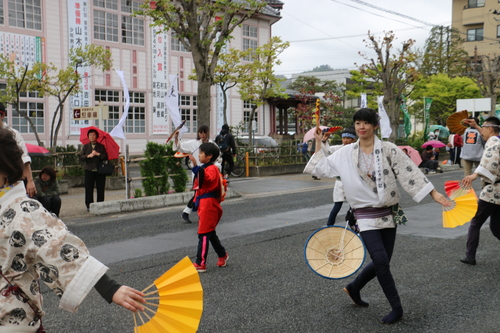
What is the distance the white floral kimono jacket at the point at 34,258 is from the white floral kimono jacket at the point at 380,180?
2760 millimetres

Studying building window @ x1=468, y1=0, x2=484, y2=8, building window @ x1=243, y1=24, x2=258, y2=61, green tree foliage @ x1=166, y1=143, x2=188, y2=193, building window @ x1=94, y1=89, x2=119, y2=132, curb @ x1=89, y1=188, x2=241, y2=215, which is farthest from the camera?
building window @ x1=468, y1=0, x2=484, y2=8

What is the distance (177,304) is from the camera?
2.30 meters

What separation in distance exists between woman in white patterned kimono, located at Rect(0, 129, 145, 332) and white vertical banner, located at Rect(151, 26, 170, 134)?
2874cm

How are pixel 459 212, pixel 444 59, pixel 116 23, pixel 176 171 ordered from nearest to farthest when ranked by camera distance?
1. pixel 459 212
2. pixel 176 171
3. pixel 116 23
4. pixel 444 59

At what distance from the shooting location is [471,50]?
61469 mm

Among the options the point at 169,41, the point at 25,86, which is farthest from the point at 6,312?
the point at 169,41

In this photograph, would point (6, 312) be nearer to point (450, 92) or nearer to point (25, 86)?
point (25, 86)

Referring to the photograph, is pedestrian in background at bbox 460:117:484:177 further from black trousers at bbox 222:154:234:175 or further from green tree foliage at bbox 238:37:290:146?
green tree foliage at bbox 238:37:290:146

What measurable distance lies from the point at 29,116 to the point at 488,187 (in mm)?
23808

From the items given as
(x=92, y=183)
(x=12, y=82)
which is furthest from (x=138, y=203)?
(x=12, y=82)

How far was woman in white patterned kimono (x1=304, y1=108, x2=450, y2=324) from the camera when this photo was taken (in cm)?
440

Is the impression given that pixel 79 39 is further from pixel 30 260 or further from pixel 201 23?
pixel 30 260

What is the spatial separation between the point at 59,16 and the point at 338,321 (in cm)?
2546

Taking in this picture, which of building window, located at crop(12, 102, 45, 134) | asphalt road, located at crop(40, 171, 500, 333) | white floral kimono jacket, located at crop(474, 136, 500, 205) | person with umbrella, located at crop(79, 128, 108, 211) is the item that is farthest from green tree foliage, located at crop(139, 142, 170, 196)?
building window, located at crop(12, 102, 45, 134)
